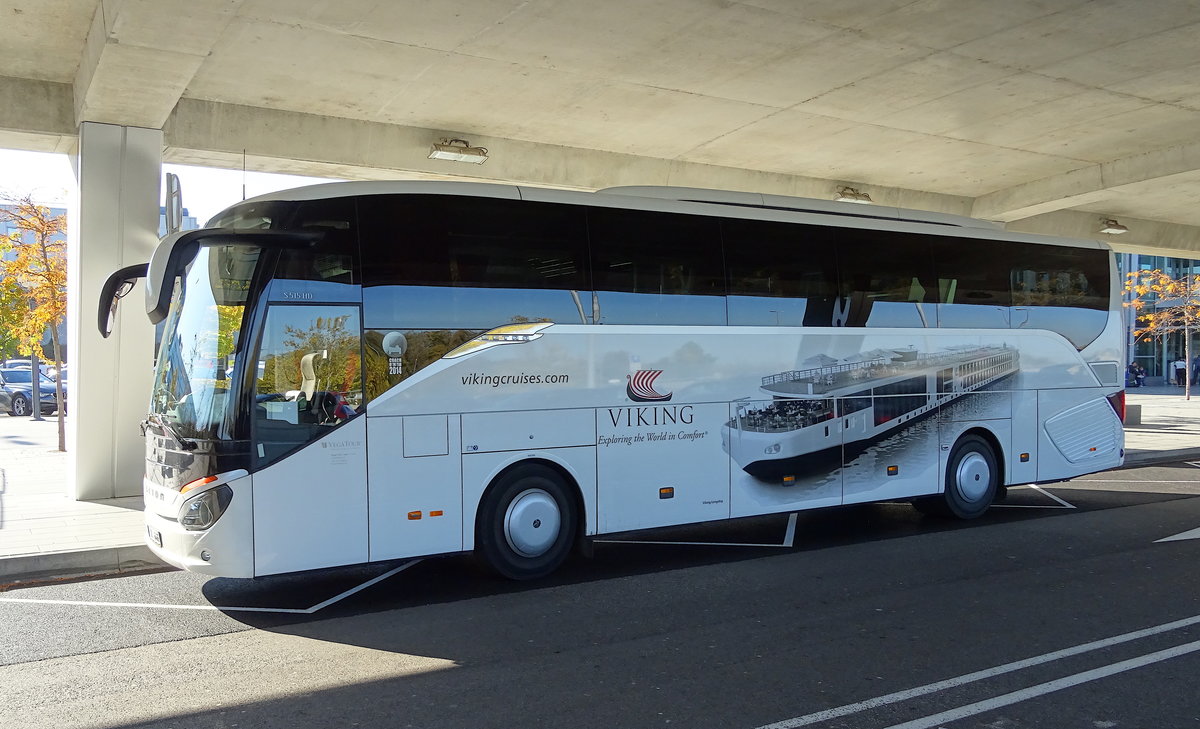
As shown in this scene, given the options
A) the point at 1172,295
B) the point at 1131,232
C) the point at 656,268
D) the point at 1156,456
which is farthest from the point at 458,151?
the point at 1172,295

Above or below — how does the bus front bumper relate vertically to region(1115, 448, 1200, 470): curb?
above

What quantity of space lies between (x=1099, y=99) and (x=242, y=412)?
13.0 m

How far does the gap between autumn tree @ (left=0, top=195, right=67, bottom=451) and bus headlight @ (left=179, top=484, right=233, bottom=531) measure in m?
12.4

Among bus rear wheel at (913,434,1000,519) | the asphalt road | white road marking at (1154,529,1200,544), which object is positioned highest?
bus rear wheel at (913,434,1000,519)

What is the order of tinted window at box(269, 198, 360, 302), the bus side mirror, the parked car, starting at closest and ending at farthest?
1. tinted window at box(269, 198, 360, 302)
2. the bus side mirror
3. the parked car

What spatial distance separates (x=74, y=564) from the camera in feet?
30.3

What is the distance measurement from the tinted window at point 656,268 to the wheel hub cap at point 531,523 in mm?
1833

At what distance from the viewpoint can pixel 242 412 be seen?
7.32m

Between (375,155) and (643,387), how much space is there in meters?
7.76

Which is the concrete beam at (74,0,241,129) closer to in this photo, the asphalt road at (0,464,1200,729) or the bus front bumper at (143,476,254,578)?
the bus front bumper at (143,476,254,578)

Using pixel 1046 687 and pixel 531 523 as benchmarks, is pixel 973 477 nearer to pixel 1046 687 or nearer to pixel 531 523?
pixel 531 523

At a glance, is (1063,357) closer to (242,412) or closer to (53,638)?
(242,412)

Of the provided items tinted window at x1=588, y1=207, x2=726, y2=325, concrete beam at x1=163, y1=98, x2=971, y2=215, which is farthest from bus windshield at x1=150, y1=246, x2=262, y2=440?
concrete beam at x1=163, y1=98, x2=971, y2=215

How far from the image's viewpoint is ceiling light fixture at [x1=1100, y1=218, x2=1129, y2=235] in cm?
2331
